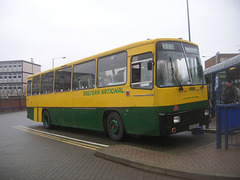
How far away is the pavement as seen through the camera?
433 centimetres

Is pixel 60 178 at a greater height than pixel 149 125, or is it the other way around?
pixel 149 125

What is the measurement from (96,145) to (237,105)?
15.1 feet

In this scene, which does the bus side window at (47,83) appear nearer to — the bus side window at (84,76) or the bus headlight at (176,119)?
the bus side window at (84,76)

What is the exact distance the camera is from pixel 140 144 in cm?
764

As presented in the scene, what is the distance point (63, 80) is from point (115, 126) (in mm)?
4490

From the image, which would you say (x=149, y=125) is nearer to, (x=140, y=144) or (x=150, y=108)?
(x=150, y=108)

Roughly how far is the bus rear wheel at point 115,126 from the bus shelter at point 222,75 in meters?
5.93

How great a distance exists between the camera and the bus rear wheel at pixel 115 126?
25.3 feet

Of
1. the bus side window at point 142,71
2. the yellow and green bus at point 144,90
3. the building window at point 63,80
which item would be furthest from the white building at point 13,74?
the bus side window at point 142,71

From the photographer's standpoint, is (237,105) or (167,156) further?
(237,105)

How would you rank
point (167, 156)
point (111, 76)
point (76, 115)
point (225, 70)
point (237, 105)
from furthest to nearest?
point (225, 70), point (76, 115), point (111, 76), point (237, 105), point (167, 156)

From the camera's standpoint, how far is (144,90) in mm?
6766

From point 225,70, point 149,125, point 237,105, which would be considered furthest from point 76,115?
point 225,70

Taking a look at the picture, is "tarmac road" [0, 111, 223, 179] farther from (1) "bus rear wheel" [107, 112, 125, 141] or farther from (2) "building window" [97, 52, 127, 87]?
(2) "building window" [97, 52, 127, 87]
